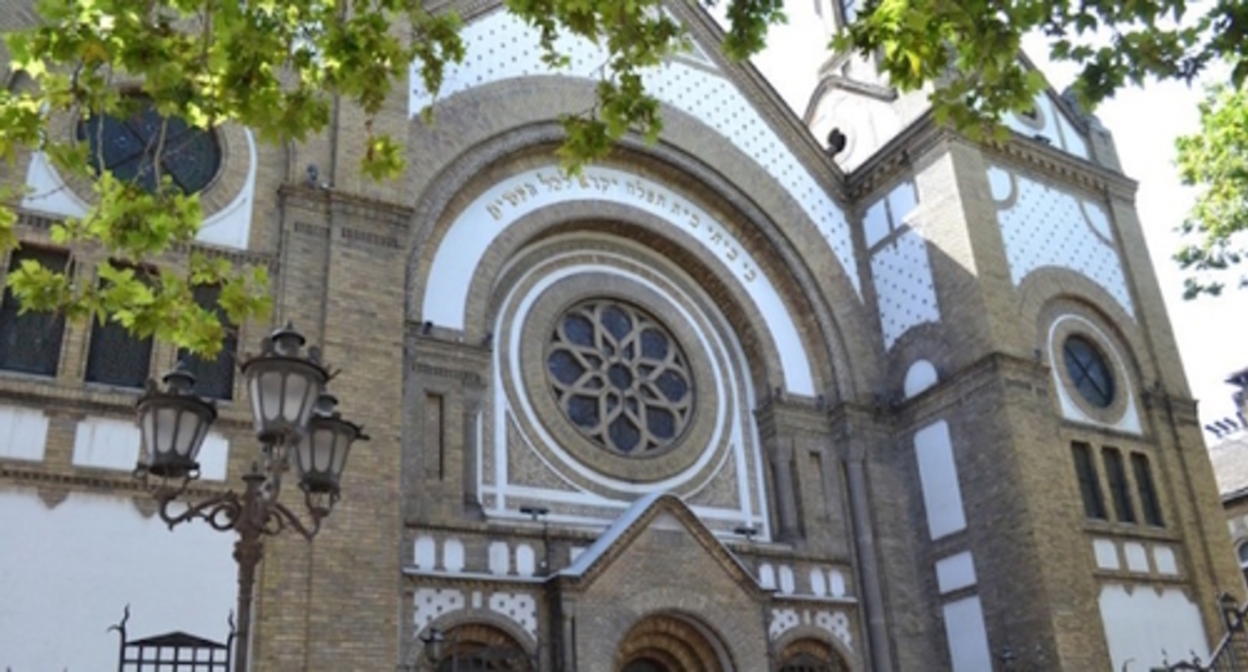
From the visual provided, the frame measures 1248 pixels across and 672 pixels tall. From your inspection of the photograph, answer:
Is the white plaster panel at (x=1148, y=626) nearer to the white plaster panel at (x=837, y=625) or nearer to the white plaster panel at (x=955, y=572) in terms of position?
the white plaster panel at (x=955, y=572)

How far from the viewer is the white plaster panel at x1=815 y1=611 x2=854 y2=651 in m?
16.7

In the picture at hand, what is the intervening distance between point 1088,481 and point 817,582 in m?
4.91

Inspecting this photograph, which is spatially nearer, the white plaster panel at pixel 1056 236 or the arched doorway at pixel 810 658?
the arched doorway at pixel 810 658

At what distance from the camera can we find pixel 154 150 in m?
13.0

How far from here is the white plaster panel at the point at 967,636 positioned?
646 inches

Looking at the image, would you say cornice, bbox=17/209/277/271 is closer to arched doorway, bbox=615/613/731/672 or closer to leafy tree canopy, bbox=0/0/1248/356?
leafy tree canopy, bbox=0/0/1248/356

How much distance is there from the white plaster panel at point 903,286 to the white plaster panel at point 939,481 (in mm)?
2012

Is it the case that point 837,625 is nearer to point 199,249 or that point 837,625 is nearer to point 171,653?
point 171,653

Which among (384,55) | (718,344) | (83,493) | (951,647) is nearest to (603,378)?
(718,344)

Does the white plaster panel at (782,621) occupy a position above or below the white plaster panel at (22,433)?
below

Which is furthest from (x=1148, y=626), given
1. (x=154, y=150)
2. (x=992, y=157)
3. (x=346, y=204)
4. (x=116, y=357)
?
(x=154, y=150)

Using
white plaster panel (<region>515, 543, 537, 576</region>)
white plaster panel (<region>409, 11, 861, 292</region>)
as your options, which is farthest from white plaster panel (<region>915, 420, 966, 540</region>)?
white plaster panel (<region>515, 543, 537, 576</region>)

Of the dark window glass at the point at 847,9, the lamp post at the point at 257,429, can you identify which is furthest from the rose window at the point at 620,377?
the dark window glass at the point at 847,9

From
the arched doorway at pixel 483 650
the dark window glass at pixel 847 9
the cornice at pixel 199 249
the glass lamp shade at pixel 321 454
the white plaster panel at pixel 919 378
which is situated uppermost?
the dark window glass at pixel 847 9
